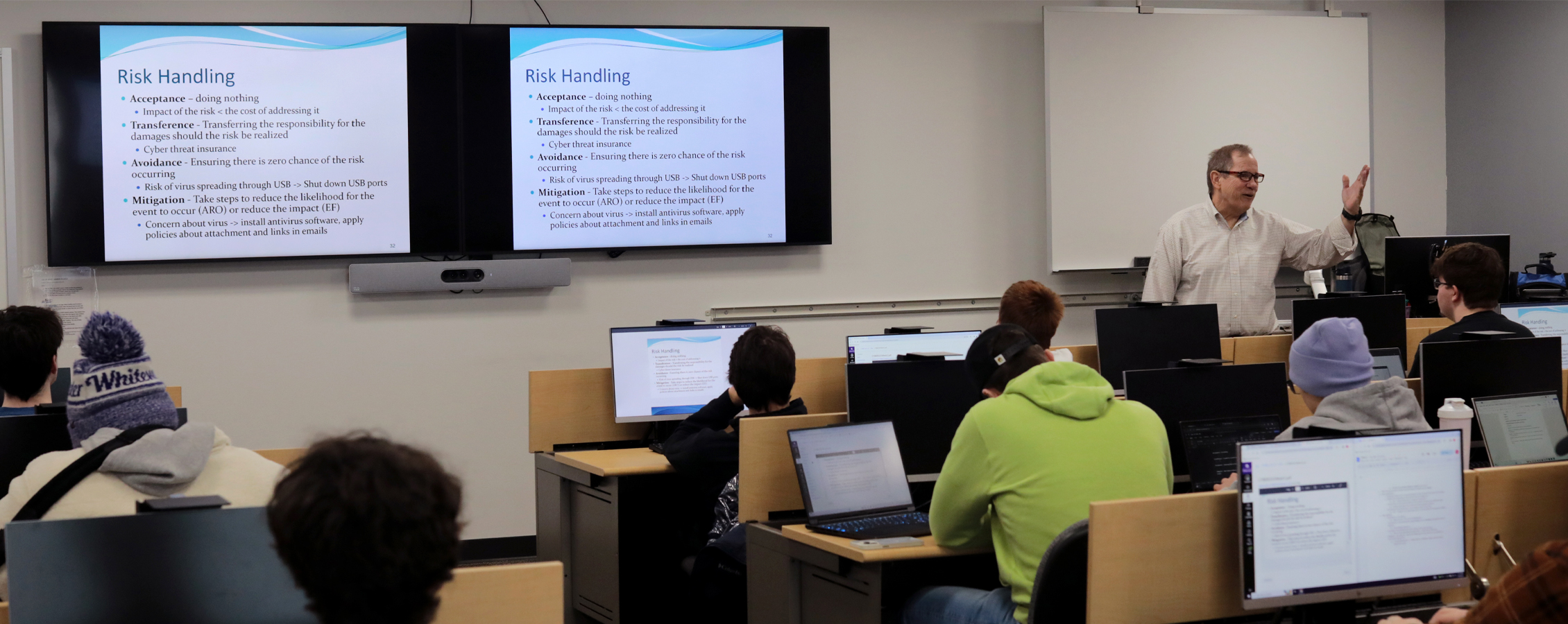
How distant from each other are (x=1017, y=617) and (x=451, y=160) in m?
3.49

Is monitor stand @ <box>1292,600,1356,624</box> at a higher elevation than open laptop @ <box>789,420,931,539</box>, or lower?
lower

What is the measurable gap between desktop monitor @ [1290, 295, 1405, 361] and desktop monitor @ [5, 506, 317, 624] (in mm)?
3418

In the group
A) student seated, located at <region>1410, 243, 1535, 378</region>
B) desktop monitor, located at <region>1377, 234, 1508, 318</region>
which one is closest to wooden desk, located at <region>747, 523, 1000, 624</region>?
student seated, located at <region>1410, 243, 1535, 378</region>

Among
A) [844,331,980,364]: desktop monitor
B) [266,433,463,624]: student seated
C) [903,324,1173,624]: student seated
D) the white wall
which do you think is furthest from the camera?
the white wall

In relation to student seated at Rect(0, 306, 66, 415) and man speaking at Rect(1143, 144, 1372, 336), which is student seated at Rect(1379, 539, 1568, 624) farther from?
man speaking at Rect(1143, 144, 1372, 336)

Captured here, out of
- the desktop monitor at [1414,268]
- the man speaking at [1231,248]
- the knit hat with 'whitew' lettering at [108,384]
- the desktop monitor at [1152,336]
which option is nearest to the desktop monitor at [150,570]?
the knit hat with 'whitew' lettering at [108,384]

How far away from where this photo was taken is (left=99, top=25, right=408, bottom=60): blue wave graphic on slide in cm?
479

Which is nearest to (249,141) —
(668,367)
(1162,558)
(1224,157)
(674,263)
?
(674,263)

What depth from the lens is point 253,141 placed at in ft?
16.3

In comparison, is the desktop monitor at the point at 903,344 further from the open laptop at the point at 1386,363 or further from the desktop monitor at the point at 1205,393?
the open laptop at the point at 1386,363

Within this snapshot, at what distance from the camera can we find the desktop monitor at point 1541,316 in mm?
4418

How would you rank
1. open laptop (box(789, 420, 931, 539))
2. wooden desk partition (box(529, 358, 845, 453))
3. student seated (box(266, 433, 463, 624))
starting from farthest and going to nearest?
wooden desk partition (box(529, 358, 845, 453))
open laptop (box(789, 420, 931, 539))
student seated (box(266, 433, 463, 624))

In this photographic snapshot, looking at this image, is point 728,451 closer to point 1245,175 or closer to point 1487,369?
point 1487,369

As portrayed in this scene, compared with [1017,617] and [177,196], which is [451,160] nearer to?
[177,196]
